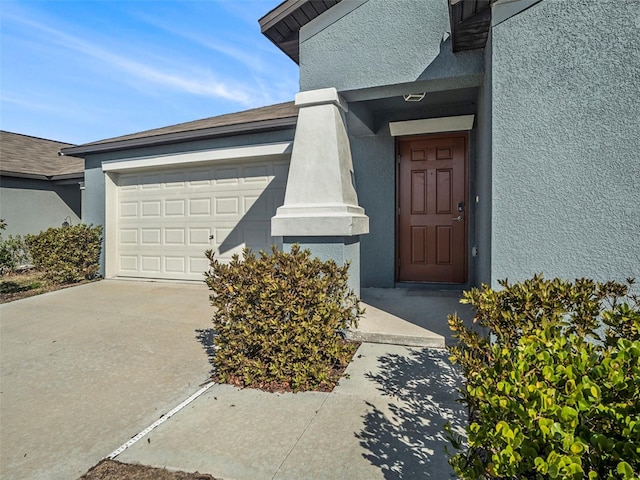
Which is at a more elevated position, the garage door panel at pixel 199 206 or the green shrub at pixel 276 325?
the garage door panel at pixel 199 206

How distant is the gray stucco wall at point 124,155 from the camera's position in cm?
792

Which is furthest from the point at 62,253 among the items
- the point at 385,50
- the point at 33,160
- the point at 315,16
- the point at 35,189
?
the point at 385,50

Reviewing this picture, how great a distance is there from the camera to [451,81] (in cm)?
459

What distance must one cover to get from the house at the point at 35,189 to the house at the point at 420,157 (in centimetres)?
365

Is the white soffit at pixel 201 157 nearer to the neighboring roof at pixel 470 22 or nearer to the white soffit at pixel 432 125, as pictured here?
the white soffit at pixel 432 125

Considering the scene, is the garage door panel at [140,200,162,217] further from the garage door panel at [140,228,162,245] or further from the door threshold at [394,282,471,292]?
the door threshold at [394,282,471,292]

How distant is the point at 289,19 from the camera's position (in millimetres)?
5176

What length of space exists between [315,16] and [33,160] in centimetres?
1282

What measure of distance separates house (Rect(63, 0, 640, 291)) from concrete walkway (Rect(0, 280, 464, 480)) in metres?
1.46

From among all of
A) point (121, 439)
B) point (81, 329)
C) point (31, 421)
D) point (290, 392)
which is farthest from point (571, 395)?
point (81, 329)

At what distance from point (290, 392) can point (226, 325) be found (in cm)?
89

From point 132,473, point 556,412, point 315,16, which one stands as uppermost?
point 315,16

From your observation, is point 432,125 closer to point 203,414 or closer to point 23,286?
point 203,414

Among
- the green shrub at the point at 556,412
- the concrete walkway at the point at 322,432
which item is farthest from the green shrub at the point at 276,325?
the green shrub at the point at 556,412
